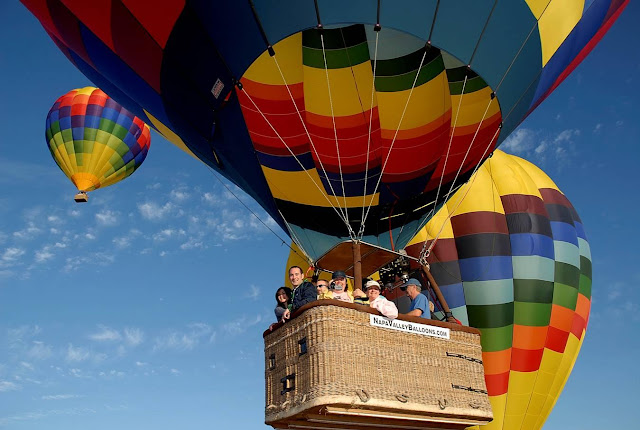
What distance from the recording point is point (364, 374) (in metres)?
4.23

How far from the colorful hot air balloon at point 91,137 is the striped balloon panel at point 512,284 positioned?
8.61 meters

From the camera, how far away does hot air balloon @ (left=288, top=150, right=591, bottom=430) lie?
8414 millimetres

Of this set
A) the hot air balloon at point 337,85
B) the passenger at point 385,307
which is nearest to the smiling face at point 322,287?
the passenger at point 385,307

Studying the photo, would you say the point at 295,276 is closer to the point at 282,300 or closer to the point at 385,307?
the point at 282,300

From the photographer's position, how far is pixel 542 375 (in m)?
8.80

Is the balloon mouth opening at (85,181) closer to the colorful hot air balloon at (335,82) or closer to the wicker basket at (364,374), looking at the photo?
the colorful hot air balloon at (335,82)

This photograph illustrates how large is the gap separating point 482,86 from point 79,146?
10783 millimetres

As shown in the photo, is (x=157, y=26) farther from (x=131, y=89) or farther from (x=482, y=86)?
(x=482, y=86)

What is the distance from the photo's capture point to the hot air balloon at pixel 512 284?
8414 mm

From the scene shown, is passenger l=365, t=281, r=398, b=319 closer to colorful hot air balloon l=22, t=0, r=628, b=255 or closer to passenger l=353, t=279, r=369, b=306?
passenger l=353, t=279, r=369, b=306

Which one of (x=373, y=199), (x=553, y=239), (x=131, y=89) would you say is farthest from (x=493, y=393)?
(x=131, y=89)

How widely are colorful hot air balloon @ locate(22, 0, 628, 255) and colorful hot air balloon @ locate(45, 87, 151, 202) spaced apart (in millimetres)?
7502

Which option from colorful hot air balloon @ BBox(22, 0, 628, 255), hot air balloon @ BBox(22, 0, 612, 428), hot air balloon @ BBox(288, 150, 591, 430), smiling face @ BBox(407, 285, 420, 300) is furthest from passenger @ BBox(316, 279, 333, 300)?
hot air balloon @ BBox(288, 150, 591, 430)

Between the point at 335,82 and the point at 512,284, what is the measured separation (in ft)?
11.9
